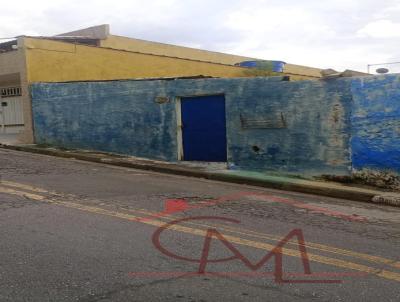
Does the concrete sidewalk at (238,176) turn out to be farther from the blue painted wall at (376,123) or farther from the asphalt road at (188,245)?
the blue painted wall at (376,123)

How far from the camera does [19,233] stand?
6.21 m

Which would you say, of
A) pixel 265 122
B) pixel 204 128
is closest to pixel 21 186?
pixel 204 128

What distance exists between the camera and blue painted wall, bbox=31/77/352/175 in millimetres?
11328

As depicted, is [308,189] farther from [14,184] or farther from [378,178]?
[14,184]

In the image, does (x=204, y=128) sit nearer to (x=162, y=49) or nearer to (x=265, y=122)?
(x=265, y=122)

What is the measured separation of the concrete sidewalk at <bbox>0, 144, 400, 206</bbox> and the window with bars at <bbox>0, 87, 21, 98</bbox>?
525 cm

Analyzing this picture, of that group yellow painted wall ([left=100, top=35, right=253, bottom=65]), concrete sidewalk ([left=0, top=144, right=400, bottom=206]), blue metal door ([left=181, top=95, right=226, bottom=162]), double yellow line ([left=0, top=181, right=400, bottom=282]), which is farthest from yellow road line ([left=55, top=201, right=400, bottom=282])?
yellow painted wall ([left=100, top=35, right=253, bottom=65])

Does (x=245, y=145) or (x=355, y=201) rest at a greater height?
(x=245, y=145)

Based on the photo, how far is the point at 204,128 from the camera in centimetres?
1352

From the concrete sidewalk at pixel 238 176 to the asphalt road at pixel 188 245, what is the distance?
18.3 inches

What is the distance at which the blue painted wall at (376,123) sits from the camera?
10.5 m

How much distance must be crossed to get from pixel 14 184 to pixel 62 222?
3.27 metres

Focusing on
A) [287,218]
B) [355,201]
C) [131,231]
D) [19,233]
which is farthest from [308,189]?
[19,233]

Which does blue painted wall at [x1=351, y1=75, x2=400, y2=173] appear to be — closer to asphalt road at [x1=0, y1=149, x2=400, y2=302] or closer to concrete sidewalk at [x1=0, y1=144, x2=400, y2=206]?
concrete sidewalk at [x1=0, y1=144, x2=400, y2=206]
